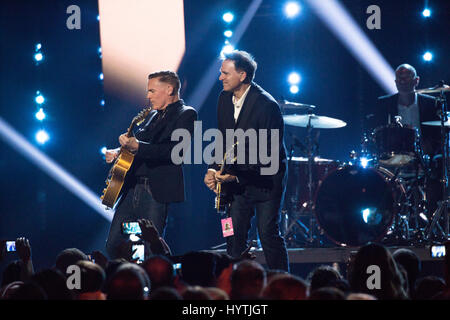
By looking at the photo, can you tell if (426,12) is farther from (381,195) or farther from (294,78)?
(381,195)

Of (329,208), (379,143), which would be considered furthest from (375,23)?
(329,208)

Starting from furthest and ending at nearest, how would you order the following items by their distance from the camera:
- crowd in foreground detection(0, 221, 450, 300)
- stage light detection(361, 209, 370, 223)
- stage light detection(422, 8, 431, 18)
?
stage light detection(422, 8, 431, 18)
stage light detection(361, 209, 370, 223)
crowd in foreground detection(0, 221, 450, 300)

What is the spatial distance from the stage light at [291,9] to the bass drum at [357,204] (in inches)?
123

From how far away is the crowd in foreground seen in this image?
2455mm

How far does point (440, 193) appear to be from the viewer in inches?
303

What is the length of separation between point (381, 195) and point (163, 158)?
3.37 m

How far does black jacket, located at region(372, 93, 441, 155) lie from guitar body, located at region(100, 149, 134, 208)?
4.04 metres

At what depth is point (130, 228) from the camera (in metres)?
4.22

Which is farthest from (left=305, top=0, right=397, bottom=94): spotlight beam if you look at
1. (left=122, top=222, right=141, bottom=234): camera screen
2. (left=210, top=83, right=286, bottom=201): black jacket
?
(left=122, top=222, right=141, bottom=234): camera screen

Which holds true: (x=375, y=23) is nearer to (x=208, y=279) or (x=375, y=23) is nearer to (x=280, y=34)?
(x=280, y=34)

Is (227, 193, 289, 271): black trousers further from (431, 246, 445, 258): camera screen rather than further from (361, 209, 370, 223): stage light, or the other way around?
(361, 209, 370, 223): stage light

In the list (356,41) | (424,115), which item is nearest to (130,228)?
(424,115)
